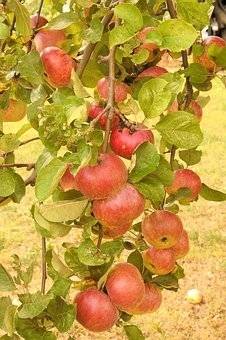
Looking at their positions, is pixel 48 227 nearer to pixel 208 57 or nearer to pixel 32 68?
pixel 32 68

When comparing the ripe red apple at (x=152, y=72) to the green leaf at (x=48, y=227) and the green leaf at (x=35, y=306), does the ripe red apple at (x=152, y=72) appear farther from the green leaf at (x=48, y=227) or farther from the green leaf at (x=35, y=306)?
the green leaf at (x=35, y=306)

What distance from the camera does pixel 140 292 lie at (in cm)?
91

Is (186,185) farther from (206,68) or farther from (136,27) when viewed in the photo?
(136,27)

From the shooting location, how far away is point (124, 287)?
2.86 feet

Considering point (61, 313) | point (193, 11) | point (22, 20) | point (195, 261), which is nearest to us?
point (61, 313)

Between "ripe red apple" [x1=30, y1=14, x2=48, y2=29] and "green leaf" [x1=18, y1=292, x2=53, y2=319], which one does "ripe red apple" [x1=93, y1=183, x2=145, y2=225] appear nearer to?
"green leaf" [x1=18, y1=292, x2=53, y2=319]

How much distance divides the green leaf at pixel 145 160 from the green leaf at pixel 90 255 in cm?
13

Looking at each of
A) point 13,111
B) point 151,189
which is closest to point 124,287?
point 151,189

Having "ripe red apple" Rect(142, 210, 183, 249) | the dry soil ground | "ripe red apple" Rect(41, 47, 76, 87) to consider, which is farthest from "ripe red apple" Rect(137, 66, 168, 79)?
the dry soil ground

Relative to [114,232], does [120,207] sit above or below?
above

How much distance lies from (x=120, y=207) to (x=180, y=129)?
0.40 ft

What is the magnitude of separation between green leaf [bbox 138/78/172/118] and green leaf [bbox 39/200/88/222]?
0.13 m

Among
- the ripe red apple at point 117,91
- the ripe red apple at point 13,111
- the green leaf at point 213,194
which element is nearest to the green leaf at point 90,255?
the ripe red apple at point 117,91

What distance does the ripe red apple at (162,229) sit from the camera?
0.91 m
